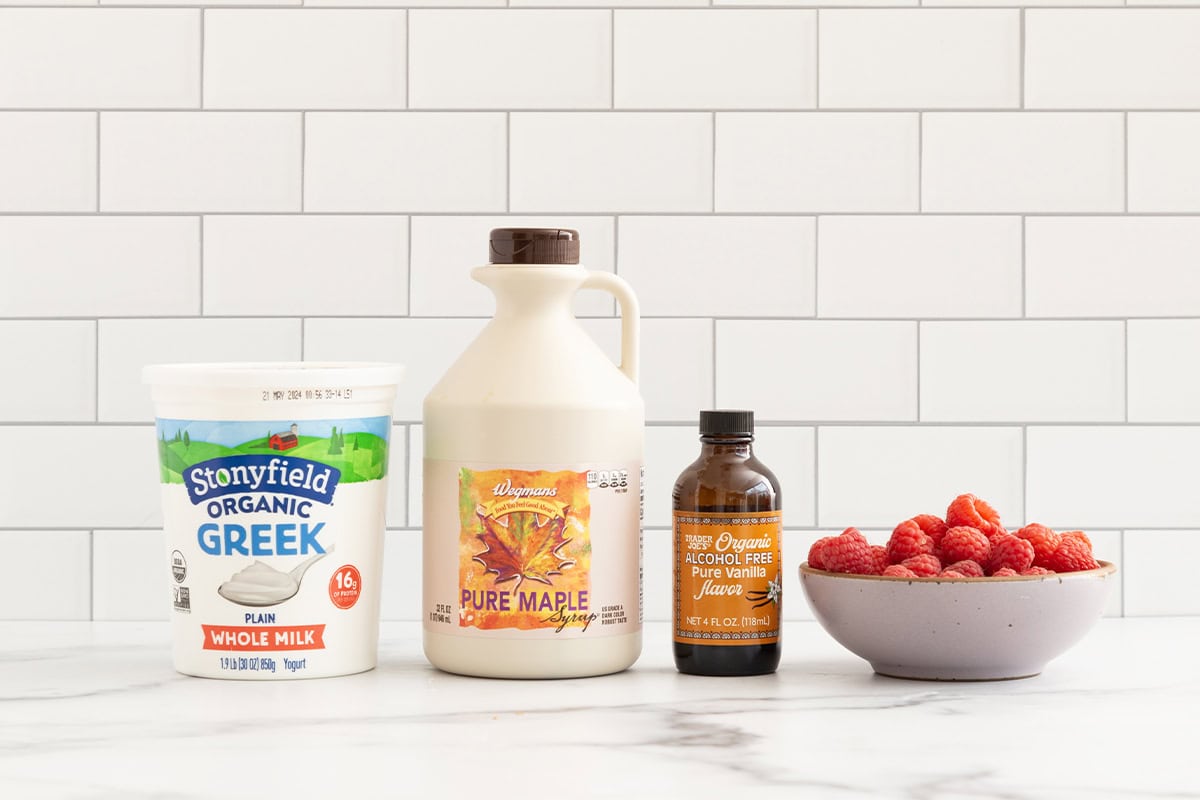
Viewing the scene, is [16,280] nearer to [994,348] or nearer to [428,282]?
[428,282]

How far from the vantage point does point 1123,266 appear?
46.8 inches

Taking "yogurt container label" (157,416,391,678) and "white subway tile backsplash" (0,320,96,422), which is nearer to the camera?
"yogurt container label" (157,416,391,678)

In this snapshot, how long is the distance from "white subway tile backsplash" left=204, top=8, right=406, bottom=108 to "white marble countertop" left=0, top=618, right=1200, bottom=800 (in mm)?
520

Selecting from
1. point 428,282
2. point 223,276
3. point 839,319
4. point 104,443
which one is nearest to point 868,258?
point 839,319

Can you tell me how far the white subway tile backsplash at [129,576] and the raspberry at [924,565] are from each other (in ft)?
2.30

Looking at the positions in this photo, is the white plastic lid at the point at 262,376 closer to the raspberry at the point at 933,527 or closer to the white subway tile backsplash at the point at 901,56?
the raspberry at the point at 933,527

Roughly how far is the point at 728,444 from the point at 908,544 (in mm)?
141

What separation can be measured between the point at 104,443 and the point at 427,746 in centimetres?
61

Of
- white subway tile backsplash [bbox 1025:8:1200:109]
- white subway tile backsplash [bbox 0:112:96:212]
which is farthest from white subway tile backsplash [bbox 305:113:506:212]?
white subway tile backsplash [bbox 1025:8:1200:109]

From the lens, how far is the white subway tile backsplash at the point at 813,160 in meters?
1.18

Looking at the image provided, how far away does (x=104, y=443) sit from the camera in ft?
3.87

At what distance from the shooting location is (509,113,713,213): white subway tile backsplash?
1.17m

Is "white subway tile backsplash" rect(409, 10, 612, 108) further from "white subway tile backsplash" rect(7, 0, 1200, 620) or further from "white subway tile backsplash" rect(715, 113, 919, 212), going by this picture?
"white subway tile backsplash" rect(715, 113, 919, 212)

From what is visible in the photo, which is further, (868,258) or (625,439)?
(868,258)
